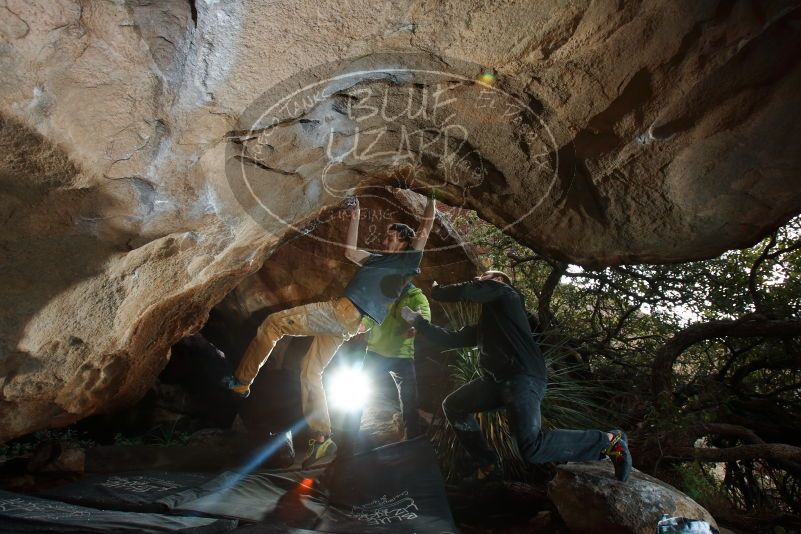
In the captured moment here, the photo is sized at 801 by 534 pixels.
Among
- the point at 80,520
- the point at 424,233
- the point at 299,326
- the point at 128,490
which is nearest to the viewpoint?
the point at 80,520

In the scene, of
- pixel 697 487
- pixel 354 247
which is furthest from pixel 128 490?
pixel 697 487

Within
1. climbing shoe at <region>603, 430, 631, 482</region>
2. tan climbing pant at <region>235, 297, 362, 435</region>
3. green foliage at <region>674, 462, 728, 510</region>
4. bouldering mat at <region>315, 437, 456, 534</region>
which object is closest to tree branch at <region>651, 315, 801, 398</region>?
green foliage at <region>674, 462, 728, 510</region>

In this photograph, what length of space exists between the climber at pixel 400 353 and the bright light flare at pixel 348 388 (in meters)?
0.18

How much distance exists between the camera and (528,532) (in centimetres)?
399

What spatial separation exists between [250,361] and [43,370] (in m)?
1.48

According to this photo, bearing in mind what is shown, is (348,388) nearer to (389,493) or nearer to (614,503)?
(389,493)

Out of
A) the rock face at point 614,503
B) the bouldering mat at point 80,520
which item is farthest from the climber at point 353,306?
the rock face at point 614,503

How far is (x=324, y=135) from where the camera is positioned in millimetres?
3311

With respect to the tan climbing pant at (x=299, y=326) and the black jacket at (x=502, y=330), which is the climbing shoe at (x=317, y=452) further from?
the black jacket at (x=502, y=330)

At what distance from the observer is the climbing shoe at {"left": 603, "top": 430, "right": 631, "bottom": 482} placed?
3613 mm

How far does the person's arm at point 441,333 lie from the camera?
4.26 meters

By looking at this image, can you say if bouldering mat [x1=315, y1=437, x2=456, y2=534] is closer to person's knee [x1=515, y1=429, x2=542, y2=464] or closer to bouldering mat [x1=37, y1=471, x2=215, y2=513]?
person's knee [x1=515, y1=429, x2=542, y2=464]

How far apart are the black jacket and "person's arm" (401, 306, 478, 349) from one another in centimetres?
35

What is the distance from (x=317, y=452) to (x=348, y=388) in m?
0.72
